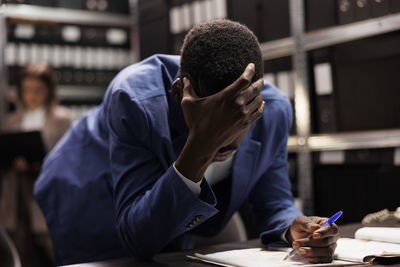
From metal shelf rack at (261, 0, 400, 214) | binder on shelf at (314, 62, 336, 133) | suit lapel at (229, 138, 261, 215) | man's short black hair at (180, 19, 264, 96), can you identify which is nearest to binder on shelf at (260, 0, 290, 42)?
metal shelf rack at (261, 0, 400, 214)

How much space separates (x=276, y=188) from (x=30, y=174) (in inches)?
89.8

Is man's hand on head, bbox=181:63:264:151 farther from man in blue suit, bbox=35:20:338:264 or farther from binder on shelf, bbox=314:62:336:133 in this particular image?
binder on shelf, bbox=314:62:336:133

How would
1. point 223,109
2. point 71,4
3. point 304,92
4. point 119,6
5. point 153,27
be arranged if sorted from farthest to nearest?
point 119,6 → point 71,4 → point 153,27 → point 304,92 → point 223,109

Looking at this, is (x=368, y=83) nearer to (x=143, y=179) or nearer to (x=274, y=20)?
(x=274, y=20)

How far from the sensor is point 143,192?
881 mm

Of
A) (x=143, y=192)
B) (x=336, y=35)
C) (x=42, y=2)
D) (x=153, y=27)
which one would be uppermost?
(x=42, y=2)

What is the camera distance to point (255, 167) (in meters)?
1.06

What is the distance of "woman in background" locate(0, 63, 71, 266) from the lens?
3.02 meters

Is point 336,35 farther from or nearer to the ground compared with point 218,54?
farther from the ground

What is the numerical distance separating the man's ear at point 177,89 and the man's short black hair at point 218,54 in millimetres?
19

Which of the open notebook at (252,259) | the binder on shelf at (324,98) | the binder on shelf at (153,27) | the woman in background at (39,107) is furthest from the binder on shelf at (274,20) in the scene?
the open notebook at (252,259)

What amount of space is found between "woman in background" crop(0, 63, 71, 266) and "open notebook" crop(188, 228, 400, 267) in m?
2.33

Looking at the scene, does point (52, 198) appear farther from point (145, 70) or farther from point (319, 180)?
point (319, 180)

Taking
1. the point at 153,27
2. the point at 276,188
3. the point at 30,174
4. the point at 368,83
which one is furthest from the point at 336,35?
the point at 30,174
